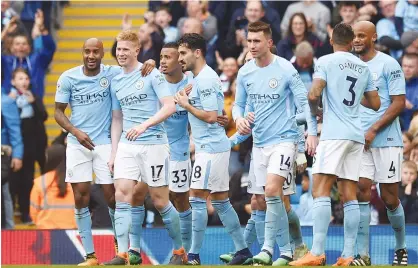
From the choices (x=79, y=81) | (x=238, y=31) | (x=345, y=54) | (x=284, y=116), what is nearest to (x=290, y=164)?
(x=284, y=116)

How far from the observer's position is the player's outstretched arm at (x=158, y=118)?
15250mm

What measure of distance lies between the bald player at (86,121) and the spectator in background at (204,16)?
6.55 metres

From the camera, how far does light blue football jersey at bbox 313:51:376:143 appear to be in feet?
46.7

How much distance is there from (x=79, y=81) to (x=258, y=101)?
2277mm

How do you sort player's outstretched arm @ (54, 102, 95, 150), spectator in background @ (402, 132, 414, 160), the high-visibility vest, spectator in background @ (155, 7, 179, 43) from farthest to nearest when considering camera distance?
spectator in background @ (155, 7, 179, 43), the high-visibility vest, spectator in background @ (402, 132, 414, 160), player's outstretched arm @ (54, 102, 95, 150)

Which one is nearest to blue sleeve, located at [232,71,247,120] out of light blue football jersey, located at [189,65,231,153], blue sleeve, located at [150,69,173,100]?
light blue football jersey, located at [189,65,231,153]

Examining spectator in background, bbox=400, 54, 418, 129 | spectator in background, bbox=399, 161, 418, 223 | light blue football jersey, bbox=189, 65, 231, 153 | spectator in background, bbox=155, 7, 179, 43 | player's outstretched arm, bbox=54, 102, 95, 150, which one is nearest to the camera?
light blue football jersey, bbox=189, 65, 231, 153

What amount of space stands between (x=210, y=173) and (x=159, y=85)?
121cm

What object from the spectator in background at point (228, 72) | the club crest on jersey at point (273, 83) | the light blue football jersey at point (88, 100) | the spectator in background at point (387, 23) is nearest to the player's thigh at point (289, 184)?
the club crest on jersey at point (273, 83)

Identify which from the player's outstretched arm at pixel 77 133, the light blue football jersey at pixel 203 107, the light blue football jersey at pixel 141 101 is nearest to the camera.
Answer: the light blue football jersey at pixel 203 107

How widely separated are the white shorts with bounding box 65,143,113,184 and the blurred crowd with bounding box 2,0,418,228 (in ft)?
12.0

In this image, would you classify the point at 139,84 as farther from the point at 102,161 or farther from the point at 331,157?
the point at 331,157

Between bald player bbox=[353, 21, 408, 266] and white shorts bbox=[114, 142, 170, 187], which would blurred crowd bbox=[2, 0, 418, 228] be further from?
white shorts bbox=[114, 142, 170, 187]

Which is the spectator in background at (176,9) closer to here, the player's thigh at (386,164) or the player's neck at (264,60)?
the player's neck at (264,60)
